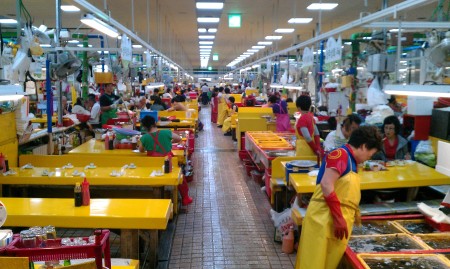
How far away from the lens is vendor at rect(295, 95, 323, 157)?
5906 millimetres

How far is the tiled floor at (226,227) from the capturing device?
15.7ft

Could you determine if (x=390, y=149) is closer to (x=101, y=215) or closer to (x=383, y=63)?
(x=383, y=63)

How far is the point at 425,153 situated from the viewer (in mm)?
5531

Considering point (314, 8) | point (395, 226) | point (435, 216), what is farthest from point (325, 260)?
point (314, 8)

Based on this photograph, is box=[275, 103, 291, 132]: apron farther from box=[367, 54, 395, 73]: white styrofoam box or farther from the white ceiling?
box=[367, 54, 395, 73]: white styrofoam box

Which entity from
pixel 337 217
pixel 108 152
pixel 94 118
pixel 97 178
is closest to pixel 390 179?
pixel 337 217

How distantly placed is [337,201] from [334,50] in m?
3.42

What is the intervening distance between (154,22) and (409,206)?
36.5 feet

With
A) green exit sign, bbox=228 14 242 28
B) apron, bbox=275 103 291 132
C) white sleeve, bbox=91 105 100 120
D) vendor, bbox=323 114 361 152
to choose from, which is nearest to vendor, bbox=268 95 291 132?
apron, bbox=275 103 291 132

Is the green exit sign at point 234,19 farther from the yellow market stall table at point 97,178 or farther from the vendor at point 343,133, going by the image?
the yellow market stall table at point 97,178

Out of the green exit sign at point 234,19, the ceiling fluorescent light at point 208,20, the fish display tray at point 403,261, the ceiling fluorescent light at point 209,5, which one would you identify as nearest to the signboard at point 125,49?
the ceiling fluorescent light at point 209,5

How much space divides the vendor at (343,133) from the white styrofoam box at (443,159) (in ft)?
3.20

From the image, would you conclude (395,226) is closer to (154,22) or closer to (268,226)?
(268,226)

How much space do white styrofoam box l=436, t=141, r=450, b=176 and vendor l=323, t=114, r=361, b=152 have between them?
38.4 inches
